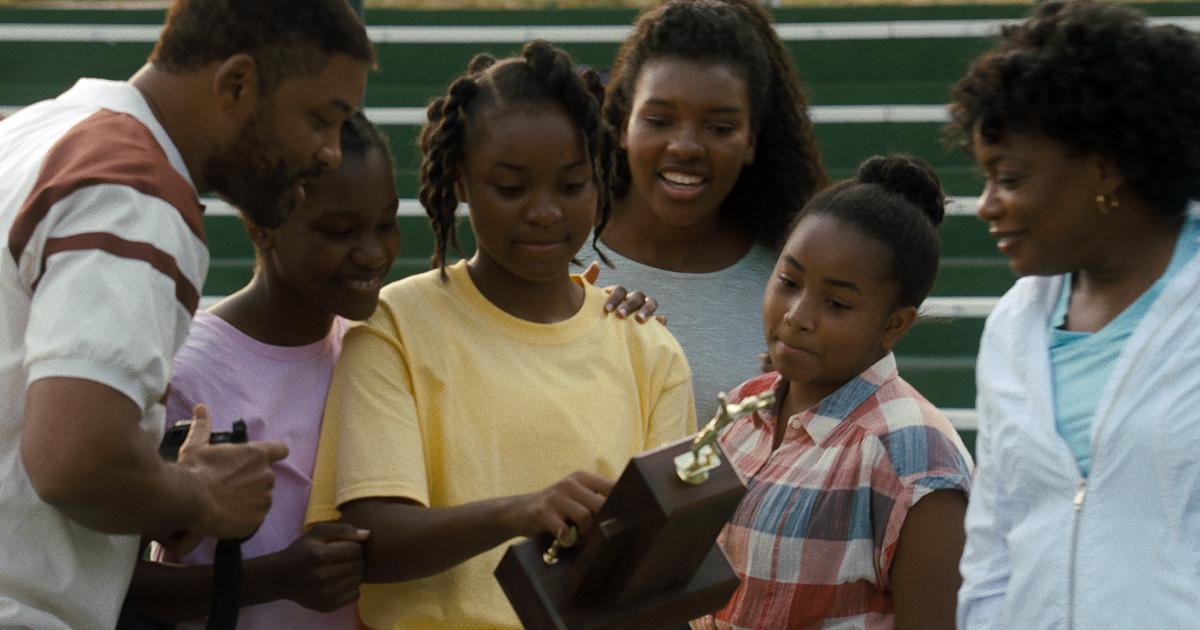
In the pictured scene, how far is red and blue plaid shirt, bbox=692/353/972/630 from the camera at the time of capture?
166cm

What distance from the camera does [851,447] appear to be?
5.61ft

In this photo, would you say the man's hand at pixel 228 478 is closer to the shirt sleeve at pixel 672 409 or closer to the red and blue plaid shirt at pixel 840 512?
the shirt sleeve at pixel 672 409

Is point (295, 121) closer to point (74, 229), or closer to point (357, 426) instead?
point (74, 229)

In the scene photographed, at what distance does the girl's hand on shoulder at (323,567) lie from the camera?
1.54 meters

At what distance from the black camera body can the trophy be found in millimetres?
378

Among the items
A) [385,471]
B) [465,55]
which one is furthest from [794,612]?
[465,55]

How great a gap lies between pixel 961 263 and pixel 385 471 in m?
2.82

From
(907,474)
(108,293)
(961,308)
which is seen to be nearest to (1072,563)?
(907,474)

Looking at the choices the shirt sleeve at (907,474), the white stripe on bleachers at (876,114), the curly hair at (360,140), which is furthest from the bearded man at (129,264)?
the white stripe on bleachers at (876,114)

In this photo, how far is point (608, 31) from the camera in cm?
452

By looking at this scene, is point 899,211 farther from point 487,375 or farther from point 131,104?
point 131,104

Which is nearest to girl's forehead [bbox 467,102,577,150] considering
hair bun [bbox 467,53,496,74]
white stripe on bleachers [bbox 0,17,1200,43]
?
hair bun [bbox 467,53,496,74]

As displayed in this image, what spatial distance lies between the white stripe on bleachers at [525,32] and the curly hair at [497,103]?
110 inches

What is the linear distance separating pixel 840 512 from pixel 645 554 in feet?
1.54
